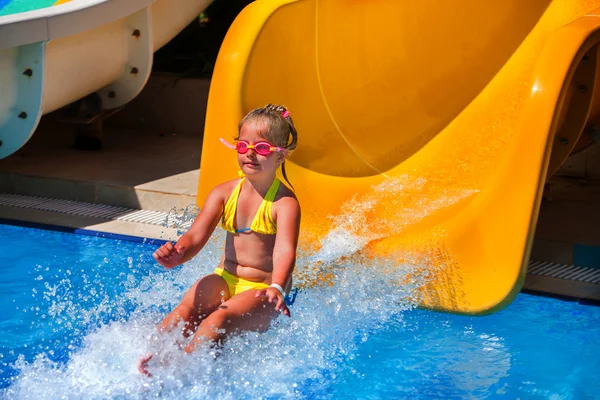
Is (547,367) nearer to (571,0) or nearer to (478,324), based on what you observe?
(478,324)

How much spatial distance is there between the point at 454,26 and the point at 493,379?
1.78 metres

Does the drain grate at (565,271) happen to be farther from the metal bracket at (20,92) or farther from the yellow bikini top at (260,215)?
the metal bracket at (20,92)

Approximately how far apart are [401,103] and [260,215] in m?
1.49

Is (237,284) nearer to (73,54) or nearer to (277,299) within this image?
(277,299)

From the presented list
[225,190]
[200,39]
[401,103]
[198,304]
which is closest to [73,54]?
[401,103]

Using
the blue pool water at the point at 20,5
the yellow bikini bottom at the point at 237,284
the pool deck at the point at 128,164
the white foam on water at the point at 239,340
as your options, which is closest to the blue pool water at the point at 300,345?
the white foam on water at the point at 239,340

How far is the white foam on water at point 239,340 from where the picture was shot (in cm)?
267

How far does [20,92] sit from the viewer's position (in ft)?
14.9

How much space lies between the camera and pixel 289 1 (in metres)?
3.88

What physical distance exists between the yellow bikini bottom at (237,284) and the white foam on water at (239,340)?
0.14 m

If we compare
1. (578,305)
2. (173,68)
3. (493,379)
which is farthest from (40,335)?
(173,68)

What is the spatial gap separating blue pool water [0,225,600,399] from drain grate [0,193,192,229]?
1.78 ft

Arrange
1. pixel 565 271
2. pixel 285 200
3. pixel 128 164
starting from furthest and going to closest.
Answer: pixel 128 164
pixel 565 271
pixel 285 200

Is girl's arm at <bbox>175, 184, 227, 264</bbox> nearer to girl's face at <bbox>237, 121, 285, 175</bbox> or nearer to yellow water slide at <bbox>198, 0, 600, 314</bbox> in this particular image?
girl's face at <bbox>237, 121, 285, 175</bbox>
